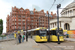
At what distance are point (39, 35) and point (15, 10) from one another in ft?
187

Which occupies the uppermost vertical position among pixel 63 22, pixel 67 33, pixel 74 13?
pixel 74 13

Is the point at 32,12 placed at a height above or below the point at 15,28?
above

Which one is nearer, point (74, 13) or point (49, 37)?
point (49, 37)

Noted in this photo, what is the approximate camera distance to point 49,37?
21922 millimetres

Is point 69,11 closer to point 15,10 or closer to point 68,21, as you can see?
point 68,21

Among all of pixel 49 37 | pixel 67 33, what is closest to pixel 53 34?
pixel 49 37

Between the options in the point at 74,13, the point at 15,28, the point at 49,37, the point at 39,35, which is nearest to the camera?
the point at 39,35

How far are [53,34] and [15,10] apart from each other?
56733mm

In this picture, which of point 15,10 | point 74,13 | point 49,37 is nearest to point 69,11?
point 74,13

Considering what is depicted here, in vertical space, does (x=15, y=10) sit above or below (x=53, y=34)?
above

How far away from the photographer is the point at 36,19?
81.1 metres

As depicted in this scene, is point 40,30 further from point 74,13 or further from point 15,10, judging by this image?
point 15,10

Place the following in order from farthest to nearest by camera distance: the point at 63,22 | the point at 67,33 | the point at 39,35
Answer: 1. the point at 63,22
2. the point at 67,33
3. the point at 39,35

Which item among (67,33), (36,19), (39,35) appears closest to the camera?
(39,35)
